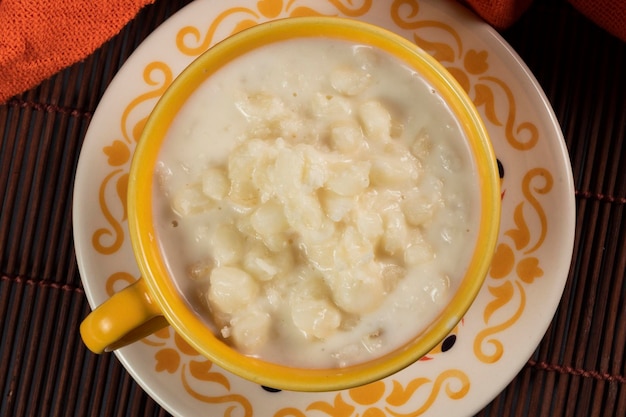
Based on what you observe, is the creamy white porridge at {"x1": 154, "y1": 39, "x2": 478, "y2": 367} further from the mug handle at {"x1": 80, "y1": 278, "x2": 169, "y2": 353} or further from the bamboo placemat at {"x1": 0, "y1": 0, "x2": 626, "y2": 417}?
the bamboo placemat at {"x1": 0, "y1": 0, "x2": 626, "y2": 417}

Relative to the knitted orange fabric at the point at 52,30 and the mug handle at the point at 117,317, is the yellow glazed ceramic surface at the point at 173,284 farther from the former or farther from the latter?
the knitted orange fabric at the point at 52,30

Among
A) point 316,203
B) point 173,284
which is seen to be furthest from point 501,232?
point 173,284

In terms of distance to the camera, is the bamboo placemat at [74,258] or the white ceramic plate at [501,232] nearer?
the white ceramic plate at [501,232]

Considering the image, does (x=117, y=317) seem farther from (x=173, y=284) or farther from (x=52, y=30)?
(x=52, y=30)

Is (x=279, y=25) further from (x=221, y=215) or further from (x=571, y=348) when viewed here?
(x=571, y=348)

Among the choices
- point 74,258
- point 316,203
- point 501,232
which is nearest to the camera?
point 316,203

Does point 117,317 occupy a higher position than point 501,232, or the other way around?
point 501,232

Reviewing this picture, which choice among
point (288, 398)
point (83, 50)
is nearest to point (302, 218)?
point (288, 398)

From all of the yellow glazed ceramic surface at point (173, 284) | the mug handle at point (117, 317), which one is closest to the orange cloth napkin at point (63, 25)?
the yellow glazed ceramic surface at point (173, 284)
